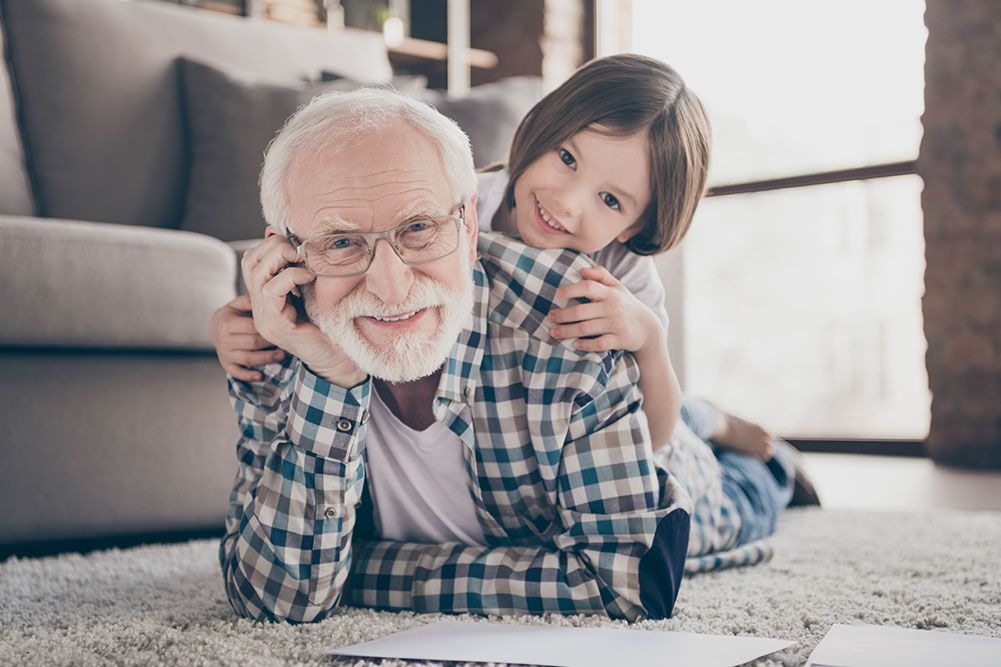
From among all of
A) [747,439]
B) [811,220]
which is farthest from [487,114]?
[811,220]

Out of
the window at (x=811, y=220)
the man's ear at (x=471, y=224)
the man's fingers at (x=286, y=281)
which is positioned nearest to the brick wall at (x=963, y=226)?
the window at (x=811, y=220)

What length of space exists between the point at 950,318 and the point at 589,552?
264 cm

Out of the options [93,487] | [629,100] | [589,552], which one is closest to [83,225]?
[93,487]

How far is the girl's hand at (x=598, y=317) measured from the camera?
113cm

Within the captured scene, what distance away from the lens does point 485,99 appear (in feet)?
8.11

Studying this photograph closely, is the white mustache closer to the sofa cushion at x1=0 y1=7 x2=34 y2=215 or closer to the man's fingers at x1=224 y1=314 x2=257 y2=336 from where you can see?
the man's fingers at x1=224 y1=314 x2=257 y2=336

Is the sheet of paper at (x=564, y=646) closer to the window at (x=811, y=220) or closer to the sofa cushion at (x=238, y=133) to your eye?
the sofa cushion at (x=238, y=133)

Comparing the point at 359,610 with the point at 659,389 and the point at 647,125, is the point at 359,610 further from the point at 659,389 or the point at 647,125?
the point at 647,125

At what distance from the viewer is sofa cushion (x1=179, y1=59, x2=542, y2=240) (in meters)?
2.38

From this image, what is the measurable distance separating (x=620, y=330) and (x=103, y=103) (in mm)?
1764

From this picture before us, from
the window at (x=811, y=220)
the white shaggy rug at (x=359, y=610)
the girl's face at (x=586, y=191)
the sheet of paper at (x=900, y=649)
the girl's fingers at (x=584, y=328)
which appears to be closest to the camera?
the sheet of paper at (x=900, y=649)

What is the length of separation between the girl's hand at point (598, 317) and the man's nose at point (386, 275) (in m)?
0.19

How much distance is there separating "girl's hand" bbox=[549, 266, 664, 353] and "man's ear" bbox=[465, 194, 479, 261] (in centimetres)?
12

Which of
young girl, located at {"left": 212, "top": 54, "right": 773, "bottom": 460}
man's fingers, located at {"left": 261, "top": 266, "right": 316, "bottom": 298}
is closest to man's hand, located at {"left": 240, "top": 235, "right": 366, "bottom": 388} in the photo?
man's fingers, located at {"left": 261, "top": 266, "right": 316, "bottom": 298}
